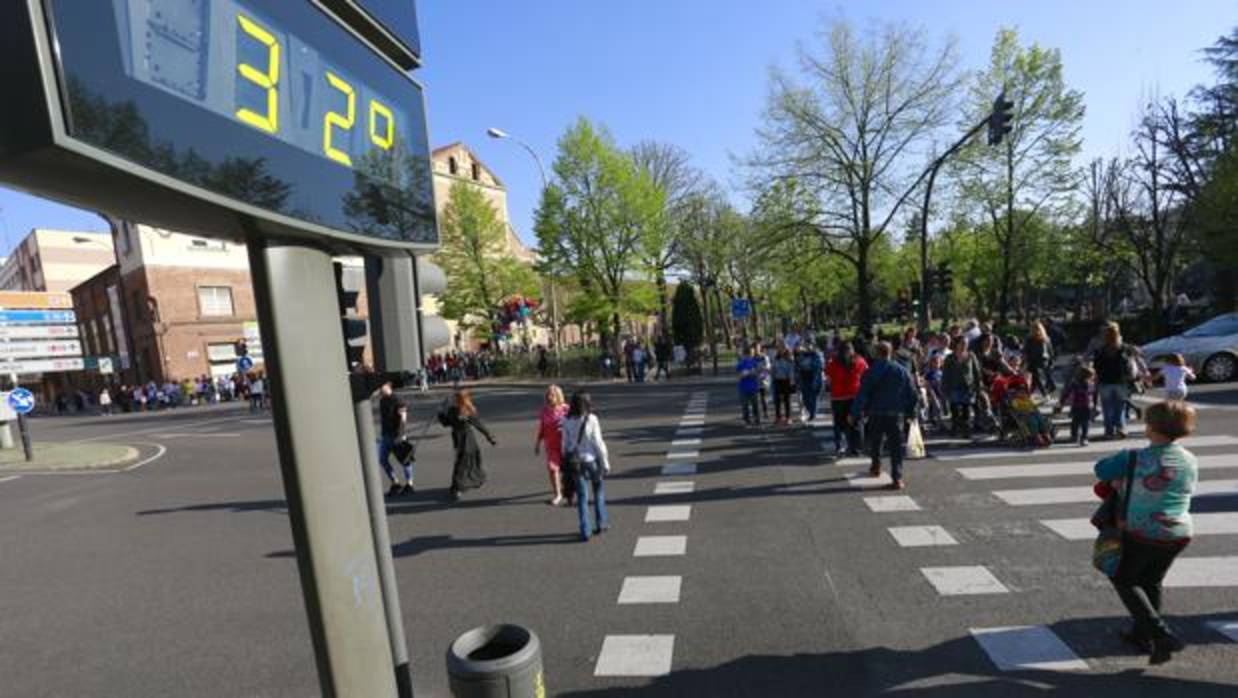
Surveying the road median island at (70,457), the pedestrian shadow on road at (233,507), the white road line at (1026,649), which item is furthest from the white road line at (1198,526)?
the road median island at (70,457)

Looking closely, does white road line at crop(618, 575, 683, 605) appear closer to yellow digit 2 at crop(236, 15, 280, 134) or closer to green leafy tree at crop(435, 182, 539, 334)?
yellow digit 2 at crop(236, 15, 280, 134)

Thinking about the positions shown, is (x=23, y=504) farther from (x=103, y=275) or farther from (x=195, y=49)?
(x=103, y=275)

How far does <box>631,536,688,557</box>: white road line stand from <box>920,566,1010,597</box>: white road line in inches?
88.9

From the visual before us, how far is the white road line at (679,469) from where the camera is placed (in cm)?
997

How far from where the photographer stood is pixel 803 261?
27.5 m

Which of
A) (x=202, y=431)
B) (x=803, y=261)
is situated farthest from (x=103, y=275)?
(x=803, y=261)

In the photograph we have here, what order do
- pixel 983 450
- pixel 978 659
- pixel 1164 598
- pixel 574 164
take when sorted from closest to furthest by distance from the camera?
pixel 978 659 < pixel 1164 598 < pixel 983 450 < pixel 574 164

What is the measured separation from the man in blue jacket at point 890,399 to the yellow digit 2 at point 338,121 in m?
7.23

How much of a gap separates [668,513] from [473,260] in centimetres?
3275

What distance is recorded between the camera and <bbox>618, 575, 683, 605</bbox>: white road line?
17.9ft

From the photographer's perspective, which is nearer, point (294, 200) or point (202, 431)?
point (294, 200)

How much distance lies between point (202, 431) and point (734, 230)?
29145mm

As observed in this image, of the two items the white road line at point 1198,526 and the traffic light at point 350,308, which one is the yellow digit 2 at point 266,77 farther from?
the white road line at point 1198,526

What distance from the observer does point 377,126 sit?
9.46ft
